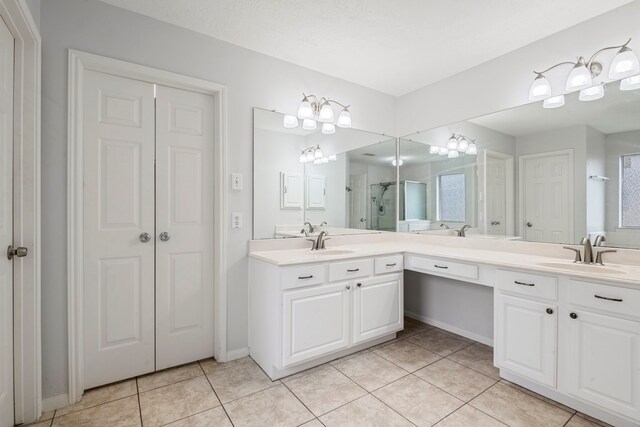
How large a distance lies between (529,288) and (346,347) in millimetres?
1295

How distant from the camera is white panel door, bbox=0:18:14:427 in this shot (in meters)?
1.38

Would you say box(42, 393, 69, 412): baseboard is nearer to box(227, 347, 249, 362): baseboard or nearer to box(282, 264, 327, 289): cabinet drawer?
box(227, 347, 249, 362): baseboard

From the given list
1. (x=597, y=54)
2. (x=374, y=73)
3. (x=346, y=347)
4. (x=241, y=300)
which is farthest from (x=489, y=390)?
(x=374, y=73)

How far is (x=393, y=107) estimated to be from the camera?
11.1 feet

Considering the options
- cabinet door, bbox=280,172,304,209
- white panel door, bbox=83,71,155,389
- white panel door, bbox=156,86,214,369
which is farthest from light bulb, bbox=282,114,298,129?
white panel door, bbox=83,71,155,389

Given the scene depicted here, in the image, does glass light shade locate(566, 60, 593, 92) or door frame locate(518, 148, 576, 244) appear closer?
glass light shade locate(566, 60, 593, 92)

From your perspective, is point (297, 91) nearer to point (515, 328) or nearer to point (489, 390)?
point (515, 328)

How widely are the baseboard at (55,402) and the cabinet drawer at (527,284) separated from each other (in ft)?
9.06

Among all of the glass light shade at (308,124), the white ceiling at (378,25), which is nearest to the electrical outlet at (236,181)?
the glass light shade at (308,124)

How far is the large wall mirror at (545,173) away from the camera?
1.88 m

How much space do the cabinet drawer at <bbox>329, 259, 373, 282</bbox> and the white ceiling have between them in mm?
1733

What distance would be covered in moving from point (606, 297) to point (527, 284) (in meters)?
0.35

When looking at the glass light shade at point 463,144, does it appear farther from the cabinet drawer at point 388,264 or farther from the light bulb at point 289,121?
the light bulb at point 289,121

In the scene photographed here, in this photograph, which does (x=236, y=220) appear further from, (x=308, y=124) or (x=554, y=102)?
(x=554, y=102)
